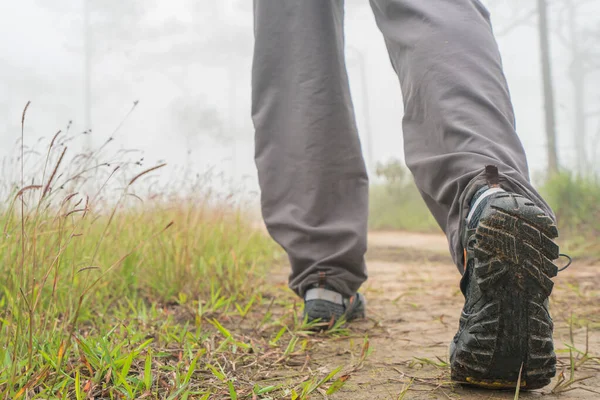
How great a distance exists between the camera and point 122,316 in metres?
1.40

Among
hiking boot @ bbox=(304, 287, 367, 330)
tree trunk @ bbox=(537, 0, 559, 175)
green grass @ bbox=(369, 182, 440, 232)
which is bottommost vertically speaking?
green grass @ bbox=(369, 182, 440, 232)

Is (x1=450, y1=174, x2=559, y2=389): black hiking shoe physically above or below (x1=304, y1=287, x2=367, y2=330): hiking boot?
above

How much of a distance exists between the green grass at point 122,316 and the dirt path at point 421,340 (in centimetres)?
7

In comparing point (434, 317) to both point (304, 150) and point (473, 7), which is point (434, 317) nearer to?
point (304, 150)

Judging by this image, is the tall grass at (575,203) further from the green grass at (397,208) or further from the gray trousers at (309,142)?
the gray trousers at (309,142)

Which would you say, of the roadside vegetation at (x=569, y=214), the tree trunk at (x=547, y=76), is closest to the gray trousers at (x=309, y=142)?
the roadside vegetation at (x=569, y=214)

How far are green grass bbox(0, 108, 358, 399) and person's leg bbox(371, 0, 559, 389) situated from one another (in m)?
0.26

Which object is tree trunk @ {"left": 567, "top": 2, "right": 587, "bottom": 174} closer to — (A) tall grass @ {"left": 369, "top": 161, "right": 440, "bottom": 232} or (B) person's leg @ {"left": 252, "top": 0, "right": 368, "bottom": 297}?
(A) tall grass @ {"left": 369, "top": 161, "right": 440, "bottom": 232}

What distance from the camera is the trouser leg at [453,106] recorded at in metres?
0.88

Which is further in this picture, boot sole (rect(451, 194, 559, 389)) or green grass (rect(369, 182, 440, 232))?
green grass (rect(369, 182, 440, 232))

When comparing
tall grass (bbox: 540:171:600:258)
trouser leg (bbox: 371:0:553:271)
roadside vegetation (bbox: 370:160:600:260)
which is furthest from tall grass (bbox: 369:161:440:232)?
trouser leg (bbox: 371:0:553:271)

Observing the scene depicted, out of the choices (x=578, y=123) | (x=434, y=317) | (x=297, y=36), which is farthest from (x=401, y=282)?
(x=578, y=123)

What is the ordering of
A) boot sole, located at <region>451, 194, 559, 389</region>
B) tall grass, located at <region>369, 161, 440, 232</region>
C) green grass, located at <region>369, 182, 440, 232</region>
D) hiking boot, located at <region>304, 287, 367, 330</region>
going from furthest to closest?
tall grass, located at <region>369, 161, 440, 232</region> < green grass, located at <region>369, 182, 440, 232</region> < hiking boot, located at <region>304, 287, 367, 330</region> < boot sole, located at <region>451, 194, 559, 389</region>

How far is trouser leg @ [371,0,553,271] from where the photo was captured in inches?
34.7
